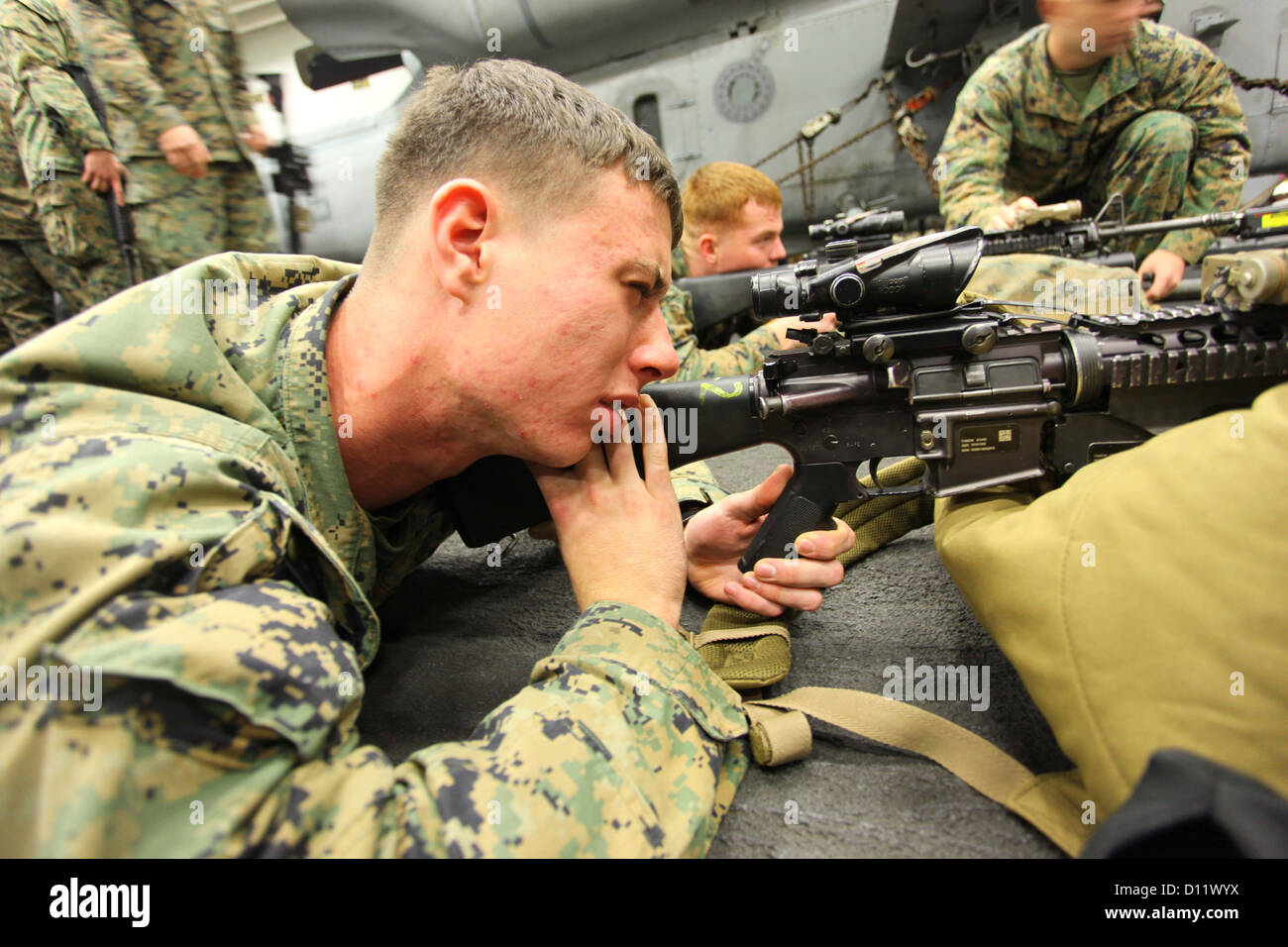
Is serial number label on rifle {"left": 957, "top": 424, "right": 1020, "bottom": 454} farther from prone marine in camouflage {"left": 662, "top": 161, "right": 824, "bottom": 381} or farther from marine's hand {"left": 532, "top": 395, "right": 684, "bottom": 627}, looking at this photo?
prone marine in camouflage {"left": 662, "top": 161, "right": 824, "bottom": 381}

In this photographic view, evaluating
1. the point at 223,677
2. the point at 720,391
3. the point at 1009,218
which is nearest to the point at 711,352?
the point at 1009,218

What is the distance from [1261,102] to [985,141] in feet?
5.59

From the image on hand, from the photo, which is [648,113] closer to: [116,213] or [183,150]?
[183,150]

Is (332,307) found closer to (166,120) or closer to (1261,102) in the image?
(166,120)

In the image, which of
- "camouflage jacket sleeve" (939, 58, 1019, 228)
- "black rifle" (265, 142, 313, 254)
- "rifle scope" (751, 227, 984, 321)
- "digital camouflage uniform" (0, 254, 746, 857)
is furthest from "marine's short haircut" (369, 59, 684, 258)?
"black rifle" (265, 142, 313, 254)

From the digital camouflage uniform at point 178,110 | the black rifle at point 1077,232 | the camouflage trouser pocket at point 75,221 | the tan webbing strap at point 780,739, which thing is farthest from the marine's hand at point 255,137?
the tan webbing strap at point 780,739

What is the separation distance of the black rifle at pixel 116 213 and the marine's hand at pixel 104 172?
0.03 metres

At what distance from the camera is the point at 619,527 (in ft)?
3.07

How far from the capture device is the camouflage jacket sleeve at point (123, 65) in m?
2.16

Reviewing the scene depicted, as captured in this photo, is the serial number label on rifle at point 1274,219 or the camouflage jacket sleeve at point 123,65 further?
the camouflage jacket sleeve at point 123,65

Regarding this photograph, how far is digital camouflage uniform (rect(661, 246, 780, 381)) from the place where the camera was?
2.43 meters

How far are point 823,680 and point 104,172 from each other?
2987 mm

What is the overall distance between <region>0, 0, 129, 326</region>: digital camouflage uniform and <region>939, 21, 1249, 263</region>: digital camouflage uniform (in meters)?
3.50

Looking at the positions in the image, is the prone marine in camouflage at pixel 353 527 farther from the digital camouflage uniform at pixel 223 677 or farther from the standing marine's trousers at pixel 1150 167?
the standing marine's trousers at pixel 1150 167
